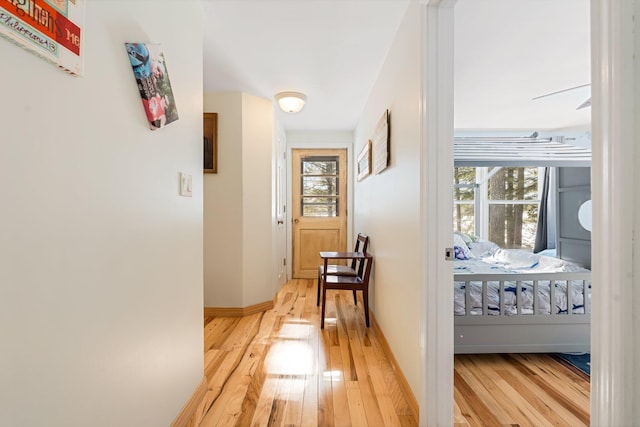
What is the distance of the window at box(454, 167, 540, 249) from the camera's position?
15.8 feet

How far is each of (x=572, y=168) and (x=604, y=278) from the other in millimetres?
3444

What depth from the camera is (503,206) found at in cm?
489

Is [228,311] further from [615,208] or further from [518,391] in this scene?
[615,208]

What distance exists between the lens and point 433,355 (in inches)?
55.1

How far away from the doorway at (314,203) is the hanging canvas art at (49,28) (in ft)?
12.7

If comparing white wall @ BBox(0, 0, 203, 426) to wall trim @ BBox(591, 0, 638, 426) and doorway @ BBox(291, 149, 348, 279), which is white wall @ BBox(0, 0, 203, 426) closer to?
wall trim @ BBox(591, 0, 638, 426)

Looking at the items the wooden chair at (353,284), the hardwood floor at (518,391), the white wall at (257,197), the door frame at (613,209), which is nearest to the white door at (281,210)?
the white wall at (257,197)

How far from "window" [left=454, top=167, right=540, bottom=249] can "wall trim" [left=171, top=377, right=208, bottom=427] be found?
4416mm

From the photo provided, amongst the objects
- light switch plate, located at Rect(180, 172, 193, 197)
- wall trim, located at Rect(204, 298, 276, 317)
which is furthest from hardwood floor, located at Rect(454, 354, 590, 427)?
wall trim, located at Rect(204, 298, 276, 317)

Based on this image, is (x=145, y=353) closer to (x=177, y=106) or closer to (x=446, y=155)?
(x=177, y=106)

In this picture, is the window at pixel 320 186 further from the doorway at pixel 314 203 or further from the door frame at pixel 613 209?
the door frame at pixel 613 209

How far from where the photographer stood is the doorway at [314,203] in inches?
183

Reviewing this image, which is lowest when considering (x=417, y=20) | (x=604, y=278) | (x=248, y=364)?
(x=248, y=364)

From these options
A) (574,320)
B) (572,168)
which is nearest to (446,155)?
(574,320)
